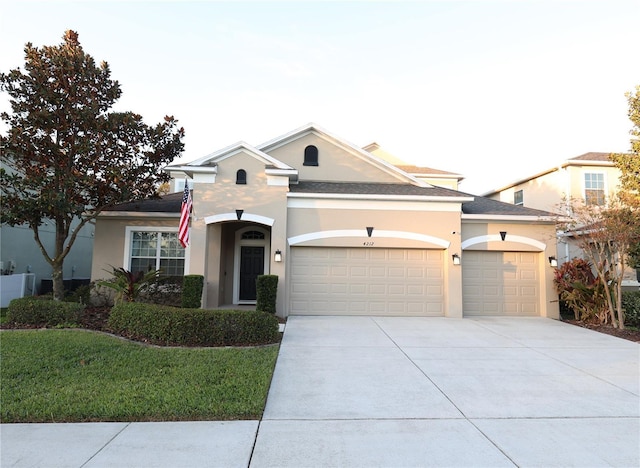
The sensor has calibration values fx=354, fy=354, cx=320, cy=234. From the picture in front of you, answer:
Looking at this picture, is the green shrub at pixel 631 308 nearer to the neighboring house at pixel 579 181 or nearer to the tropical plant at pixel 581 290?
Answer: the tropical plant at pixel 581 290

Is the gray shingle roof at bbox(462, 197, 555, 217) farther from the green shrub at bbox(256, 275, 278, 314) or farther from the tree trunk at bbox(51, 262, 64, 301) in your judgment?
the tree trunk at bbox(51, 262, 64, 301)

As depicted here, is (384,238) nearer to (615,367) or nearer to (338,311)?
(338,311)

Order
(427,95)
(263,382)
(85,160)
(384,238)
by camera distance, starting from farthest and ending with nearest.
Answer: (427,95), (384,238), (85,160), (263,382)

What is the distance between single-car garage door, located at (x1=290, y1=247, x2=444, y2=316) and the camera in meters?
11.0

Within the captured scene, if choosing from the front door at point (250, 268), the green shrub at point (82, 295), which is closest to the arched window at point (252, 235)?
the front door at point (250, 268)

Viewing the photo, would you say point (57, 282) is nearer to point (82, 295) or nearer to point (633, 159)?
point (82, 295)

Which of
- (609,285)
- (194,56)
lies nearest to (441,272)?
(609,285)

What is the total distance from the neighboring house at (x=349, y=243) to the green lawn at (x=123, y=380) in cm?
426

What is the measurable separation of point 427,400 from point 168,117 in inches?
401

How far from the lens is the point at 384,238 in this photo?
1118 cm

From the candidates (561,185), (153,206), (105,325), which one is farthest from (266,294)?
(561,185)

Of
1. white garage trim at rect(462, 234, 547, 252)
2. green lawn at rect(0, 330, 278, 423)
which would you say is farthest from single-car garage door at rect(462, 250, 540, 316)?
green lawn at rect(0, 330, 278, 423)

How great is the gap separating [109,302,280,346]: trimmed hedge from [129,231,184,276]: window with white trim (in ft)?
15.3

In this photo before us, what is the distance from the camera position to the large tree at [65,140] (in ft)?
A: 30.0
